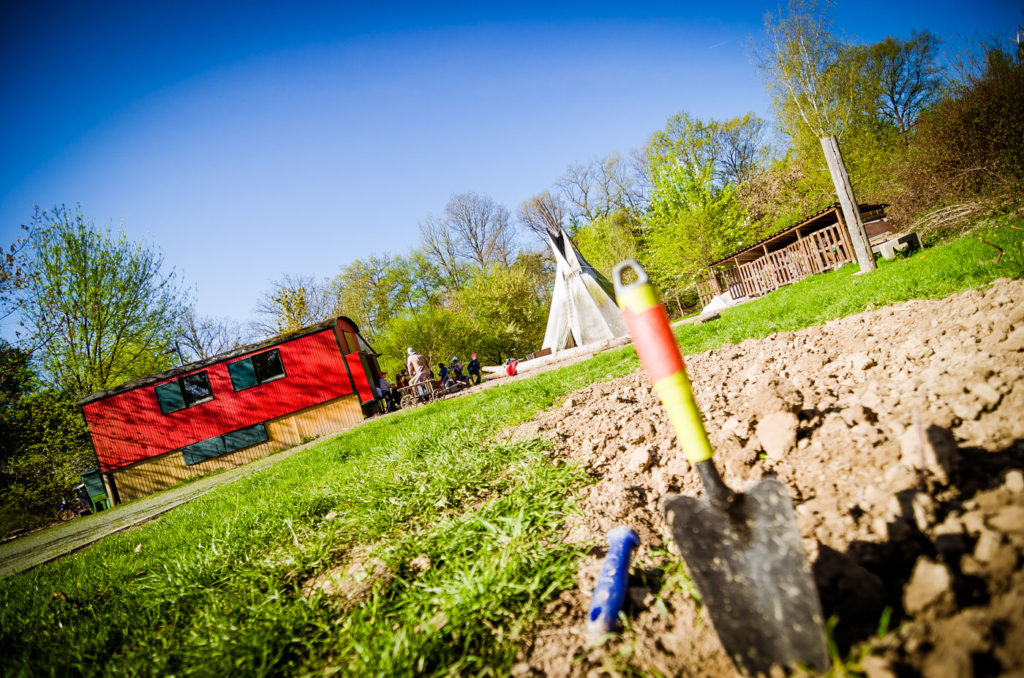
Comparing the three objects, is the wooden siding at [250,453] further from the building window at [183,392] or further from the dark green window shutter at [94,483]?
the building window at [183,392]

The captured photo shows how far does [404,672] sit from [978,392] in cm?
224

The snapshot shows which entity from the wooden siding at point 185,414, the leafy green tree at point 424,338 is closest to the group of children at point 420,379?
the wooden siding at point 185,414

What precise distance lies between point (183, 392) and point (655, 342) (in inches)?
742

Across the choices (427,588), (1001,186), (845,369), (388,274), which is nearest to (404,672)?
(427,588)

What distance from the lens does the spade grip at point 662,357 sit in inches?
43.0

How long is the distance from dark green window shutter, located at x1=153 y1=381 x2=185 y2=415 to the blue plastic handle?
60.9 feet

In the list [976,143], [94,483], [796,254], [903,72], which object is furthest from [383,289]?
[903,72]

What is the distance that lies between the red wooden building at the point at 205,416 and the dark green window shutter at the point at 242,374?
0.11 ft

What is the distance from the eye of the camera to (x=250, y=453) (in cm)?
1454

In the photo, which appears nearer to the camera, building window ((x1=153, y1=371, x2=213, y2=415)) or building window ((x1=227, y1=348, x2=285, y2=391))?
building window ((x1=153, y1=371, x2=213, y2=415))

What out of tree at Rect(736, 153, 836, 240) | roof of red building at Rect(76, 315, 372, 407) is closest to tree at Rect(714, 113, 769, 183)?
→ tree at Rect(736, 153, 836, 240)

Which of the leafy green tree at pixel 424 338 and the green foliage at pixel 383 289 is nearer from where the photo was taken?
the leafy green tree at pixel 424 338

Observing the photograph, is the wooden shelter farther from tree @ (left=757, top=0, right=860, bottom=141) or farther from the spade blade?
the spade blade

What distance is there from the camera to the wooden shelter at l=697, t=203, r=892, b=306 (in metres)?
13.5
